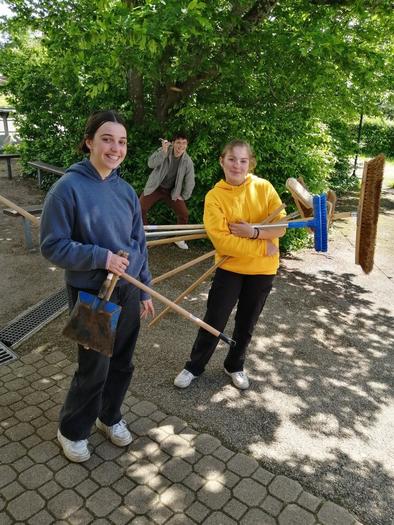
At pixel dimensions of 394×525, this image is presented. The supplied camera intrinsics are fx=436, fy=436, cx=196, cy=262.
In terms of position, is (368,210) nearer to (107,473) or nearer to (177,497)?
(177,497)

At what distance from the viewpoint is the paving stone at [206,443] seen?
3107 mm

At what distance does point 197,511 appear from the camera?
262 cm

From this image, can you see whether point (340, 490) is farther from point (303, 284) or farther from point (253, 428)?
point (303, 284)

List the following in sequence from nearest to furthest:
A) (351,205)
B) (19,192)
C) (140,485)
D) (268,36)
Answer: (140,485), (268,36), (19,192), (351,205)

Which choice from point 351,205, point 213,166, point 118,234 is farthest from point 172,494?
point 351,205

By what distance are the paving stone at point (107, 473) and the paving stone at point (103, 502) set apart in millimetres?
61

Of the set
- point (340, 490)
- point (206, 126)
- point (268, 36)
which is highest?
point (268, 36)

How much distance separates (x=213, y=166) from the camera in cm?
700

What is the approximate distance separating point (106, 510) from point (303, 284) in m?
4.47

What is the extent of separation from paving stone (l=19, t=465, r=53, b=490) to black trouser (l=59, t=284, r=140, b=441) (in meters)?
0.24

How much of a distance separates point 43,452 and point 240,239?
2014mm

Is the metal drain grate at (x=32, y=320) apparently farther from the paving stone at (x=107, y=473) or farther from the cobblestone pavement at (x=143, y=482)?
the paving stone at (x=107, y=473)

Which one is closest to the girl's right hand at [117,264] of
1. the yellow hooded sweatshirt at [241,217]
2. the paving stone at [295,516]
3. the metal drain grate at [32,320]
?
the yellow hooded sweatshirt at [241,217]

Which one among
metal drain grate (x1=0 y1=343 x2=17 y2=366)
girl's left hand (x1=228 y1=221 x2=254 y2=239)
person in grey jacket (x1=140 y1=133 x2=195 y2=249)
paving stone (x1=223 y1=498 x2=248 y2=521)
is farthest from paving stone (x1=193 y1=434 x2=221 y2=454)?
person in grey jacket (x1=140 y1=133 x2=195 y2=249)
